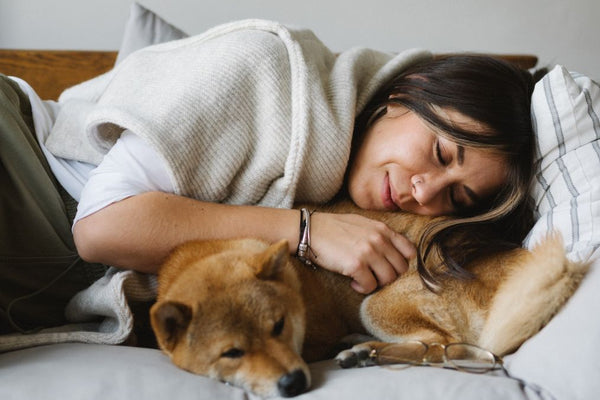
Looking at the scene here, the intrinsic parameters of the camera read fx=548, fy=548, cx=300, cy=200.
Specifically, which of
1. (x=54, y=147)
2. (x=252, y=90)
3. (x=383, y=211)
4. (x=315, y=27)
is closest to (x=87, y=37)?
(x=315, y=27)

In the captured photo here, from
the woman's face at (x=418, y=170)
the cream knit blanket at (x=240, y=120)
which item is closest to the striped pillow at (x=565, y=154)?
the woman's face at (x=418, y=170)

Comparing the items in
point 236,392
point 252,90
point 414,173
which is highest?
point 252,90

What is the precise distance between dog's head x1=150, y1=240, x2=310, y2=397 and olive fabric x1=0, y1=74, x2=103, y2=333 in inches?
13.8

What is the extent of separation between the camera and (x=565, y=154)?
51.7 inches

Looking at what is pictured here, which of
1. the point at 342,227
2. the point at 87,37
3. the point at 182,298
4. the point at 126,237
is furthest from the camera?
the point at 87,37

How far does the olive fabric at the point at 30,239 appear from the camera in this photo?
4.03 ft

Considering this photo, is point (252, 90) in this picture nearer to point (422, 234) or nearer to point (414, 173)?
point (414, 173)

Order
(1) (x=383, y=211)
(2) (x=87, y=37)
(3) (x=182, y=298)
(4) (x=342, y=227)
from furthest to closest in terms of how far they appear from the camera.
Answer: (2) (x=87, y=37) → (1) (x=383, y=211) → (4) (x=342, y=227) → (3) (x=182, y=298)

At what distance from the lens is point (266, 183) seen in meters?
1.32

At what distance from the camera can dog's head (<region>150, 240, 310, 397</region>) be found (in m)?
0.96

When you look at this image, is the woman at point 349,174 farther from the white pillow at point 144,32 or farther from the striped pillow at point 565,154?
the white pillow at point 144,32

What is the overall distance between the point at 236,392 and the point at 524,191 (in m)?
0.86

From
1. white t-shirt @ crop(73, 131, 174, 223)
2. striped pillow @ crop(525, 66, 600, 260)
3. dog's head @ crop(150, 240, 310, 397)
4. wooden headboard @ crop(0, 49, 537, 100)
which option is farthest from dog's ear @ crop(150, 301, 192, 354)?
wooden headboard @ crop(0, 49, 537, 100)

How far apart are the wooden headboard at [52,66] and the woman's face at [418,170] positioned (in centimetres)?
121
